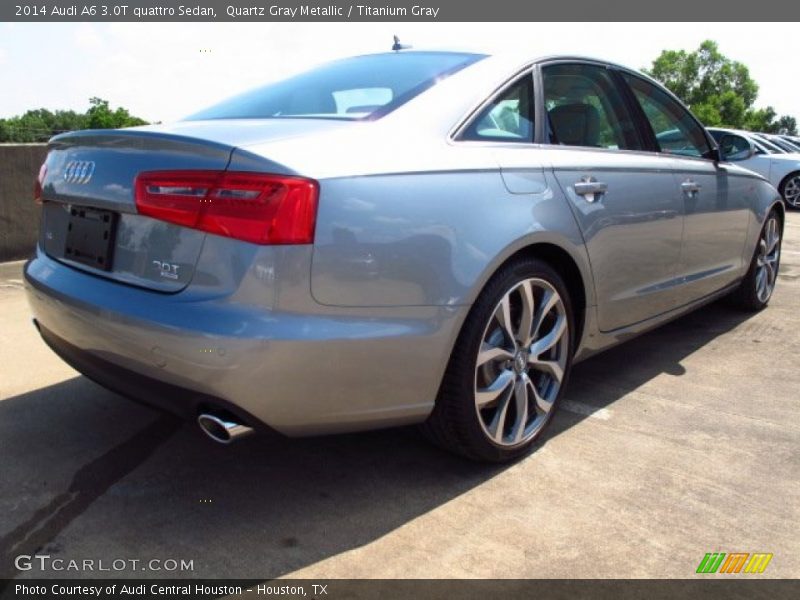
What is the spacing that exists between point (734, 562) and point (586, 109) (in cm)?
190

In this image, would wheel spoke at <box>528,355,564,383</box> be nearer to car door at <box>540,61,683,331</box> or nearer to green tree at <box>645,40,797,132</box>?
car door at <box>540,61,683,331</box>

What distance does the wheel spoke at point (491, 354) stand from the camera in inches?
95.6

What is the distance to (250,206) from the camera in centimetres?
192

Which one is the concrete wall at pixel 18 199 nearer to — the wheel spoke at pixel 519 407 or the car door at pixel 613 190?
the car door at pixel 613 190

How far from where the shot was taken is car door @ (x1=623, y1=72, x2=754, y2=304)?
11.7 ft

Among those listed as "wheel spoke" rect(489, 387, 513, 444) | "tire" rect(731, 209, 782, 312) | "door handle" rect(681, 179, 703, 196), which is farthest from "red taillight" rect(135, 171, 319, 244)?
"tire" rect(731, 209, 782, 312)

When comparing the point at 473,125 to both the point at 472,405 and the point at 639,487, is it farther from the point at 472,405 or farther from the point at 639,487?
the point at 639,487

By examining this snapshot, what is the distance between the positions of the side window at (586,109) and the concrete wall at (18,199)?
16.2ft

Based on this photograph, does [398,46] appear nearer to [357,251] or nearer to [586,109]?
[586,109]

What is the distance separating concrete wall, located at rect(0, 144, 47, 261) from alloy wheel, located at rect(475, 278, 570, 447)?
507cm

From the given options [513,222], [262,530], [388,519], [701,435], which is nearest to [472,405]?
[388,519]

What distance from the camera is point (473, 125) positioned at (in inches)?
97.0
